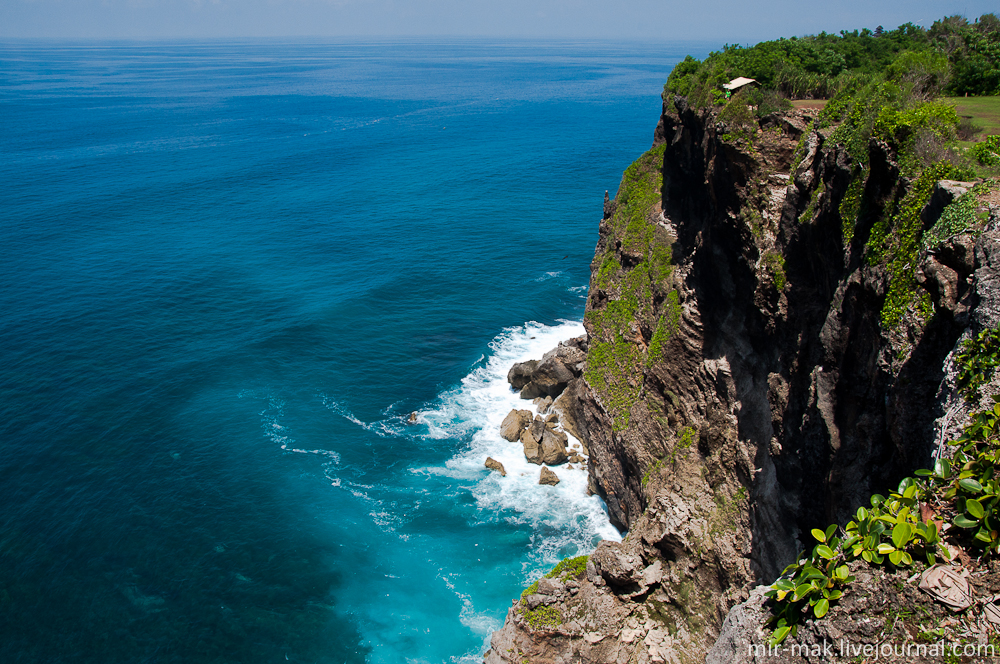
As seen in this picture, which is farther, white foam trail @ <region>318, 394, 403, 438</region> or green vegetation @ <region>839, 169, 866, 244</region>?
white foam trail @ <region>318, 394, 403, 438</region>

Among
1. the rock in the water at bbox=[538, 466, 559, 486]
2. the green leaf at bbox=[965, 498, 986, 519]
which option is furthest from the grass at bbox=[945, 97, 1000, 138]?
the rock in the water at bbox=[538, 466, 559, 486]

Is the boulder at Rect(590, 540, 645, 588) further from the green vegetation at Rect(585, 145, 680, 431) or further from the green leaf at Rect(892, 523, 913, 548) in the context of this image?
the green leaf at Rect(892, 523, 913, 548)

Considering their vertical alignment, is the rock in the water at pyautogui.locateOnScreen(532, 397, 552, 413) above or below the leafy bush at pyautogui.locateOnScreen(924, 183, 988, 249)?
below

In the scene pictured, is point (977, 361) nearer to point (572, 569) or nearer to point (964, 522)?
point (964, 522)

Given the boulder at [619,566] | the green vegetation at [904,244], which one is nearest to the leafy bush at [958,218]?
the green vegetation at [904,244]

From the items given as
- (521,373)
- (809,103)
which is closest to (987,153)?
(809,103)

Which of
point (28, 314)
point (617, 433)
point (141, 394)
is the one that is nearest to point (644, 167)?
point (617, 433)
